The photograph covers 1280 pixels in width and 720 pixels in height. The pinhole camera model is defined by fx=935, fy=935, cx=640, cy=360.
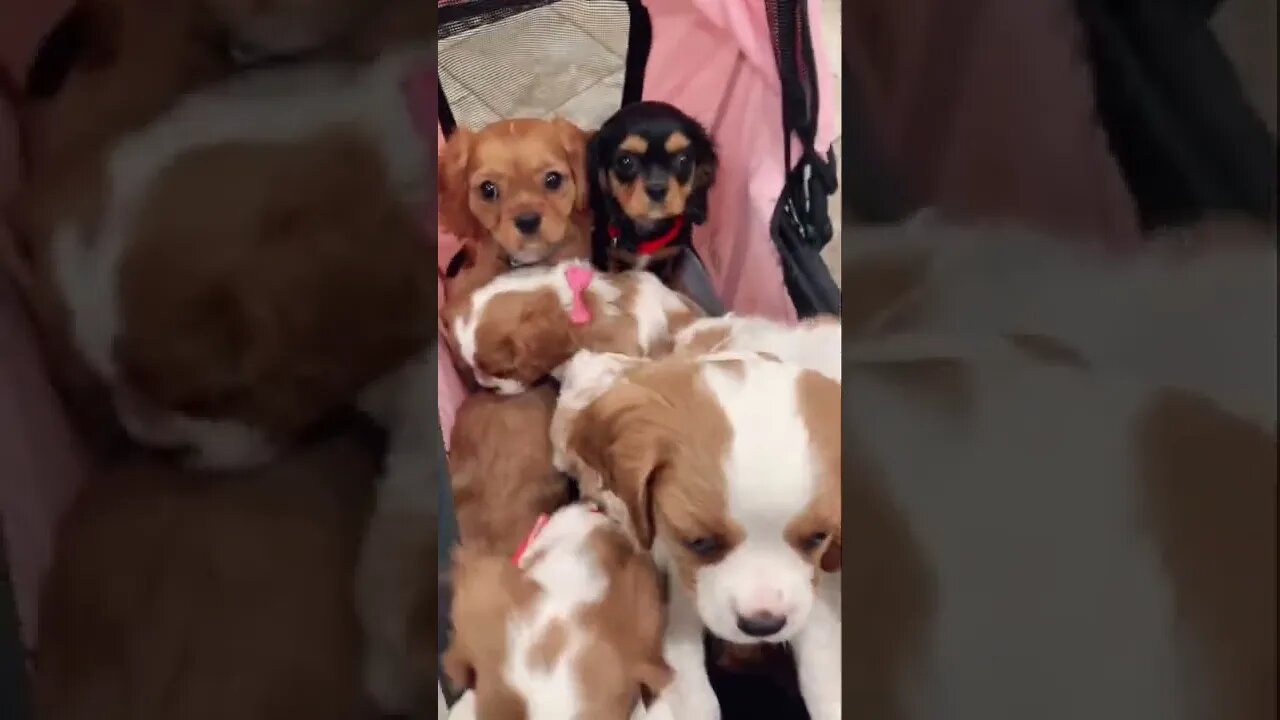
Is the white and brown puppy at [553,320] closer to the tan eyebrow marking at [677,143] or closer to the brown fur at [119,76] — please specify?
the tan eyebrow marking at [677,143]

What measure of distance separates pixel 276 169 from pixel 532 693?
487mm

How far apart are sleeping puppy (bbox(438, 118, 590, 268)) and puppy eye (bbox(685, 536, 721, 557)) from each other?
0.83 ft

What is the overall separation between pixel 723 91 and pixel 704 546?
36 cm

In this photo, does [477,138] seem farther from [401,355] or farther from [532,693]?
[532,693]

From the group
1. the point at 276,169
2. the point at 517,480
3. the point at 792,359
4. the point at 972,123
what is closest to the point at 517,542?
the point at 517,480

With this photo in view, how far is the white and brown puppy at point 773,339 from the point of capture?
2.44ft

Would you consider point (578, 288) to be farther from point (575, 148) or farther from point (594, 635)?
point (594, 635)

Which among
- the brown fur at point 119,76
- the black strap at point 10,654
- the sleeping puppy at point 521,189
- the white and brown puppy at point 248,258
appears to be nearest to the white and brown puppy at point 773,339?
the sleeping puppy at point 521,189

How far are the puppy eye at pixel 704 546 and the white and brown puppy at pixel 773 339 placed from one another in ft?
0.48

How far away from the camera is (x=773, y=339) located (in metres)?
0.75

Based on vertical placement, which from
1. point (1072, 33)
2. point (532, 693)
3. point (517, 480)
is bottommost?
point (532, 693)

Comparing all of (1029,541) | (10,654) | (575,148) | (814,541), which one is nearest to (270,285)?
(575,148)

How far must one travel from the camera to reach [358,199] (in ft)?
2.63

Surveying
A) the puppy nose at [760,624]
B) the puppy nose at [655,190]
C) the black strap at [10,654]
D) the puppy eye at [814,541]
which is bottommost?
the black strap at [10,654]
